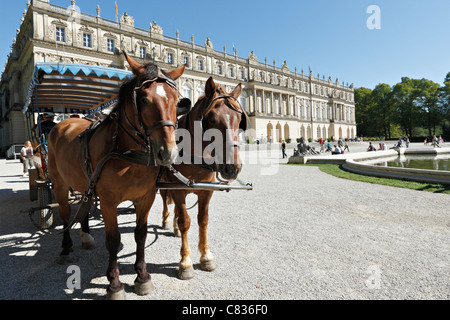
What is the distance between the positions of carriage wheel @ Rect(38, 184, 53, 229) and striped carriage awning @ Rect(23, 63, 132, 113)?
1472 mm

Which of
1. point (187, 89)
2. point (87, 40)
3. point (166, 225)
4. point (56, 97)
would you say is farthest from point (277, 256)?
point (187, 89)

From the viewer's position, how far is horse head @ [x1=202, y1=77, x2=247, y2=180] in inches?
89.8

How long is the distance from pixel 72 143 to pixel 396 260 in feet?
13.6

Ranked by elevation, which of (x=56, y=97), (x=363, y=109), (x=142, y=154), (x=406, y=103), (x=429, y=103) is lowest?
(x=142, y=154)

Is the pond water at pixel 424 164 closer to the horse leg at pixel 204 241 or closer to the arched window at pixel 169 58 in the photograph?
the horse leg at pixel 204 241

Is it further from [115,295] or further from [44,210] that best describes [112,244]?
[44,210]

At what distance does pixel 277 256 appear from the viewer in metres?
3.16

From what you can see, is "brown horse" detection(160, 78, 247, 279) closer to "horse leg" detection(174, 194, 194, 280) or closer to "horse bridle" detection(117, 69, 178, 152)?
"horse leg" detection(174, 194, 194, 280)

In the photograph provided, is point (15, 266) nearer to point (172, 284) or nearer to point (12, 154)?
point (172, 284)

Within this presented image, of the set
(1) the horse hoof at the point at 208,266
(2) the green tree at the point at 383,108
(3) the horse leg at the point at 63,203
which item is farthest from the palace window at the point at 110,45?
(2) the green tree at the point at 383,108

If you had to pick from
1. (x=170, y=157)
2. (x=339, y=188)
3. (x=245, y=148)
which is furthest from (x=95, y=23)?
(x=170, y=157)

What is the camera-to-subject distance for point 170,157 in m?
1.71

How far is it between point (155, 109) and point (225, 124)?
760mm

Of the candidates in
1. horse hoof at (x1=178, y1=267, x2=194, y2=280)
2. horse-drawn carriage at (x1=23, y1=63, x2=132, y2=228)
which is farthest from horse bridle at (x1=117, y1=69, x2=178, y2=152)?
horse hoof at (x1=178, y1=267, x2=194, y2=280)
